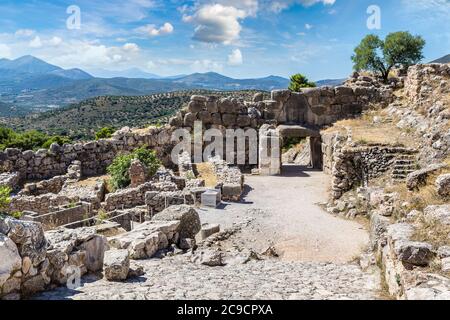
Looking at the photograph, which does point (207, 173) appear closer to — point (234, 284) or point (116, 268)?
point (234, 284)

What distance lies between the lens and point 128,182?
1725 centimetres

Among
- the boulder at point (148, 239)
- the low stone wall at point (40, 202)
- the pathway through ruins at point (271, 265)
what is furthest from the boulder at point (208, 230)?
the low stone wall at point (40, 202)

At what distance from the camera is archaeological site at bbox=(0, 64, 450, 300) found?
21.8 feet

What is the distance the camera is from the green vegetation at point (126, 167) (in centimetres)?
1720

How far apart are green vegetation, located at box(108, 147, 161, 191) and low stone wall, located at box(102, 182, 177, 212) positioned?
2.17 m

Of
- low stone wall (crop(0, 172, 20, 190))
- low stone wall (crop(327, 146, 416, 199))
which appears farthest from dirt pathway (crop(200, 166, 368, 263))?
low stone wall (crop(0, 172, 20, 190))

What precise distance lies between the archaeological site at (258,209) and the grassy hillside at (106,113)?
53.3 metres

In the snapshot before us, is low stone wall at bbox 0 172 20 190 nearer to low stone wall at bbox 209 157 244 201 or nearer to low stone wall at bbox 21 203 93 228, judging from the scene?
low stone wall at bbox 21 203 93 228

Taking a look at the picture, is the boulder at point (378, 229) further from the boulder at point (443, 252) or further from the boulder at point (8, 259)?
the boulder at point (8, 259)

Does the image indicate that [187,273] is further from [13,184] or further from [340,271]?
[13,184]
